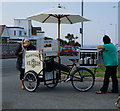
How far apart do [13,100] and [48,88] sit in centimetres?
184

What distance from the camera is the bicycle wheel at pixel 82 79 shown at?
23.3ft

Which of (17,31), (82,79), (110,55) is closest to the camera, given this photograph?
(110,55)

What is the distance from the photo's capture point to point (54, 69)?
7.33 meters

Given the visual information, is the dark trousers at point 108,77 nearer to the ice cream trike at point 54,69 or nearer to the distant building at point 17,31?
the ice cream trike at point 54,69

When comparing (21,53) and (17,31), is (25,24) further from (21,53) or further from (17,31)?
(21,53)

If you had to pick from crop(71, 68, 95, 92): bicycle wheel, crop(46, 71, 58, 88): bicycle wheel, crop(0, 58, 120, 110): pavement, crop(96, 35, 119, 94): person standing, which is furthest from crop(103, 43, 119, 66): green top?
crop(46, 71, 58, 88): bicycle wheel

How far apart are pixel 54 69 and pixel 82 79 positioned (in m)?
0.92

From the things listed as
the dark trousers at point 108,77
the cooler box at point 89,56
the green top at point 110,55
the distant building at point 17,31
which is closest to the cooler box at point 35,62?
the cooler box at point 89,56

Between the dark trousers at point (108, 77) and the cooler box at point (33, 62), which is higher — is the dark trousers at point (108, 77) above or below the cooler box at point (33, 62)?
below

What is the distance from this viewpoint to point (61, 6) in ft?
26.8

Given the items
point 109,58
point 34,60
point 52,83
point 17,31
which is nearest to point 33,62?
point 34,60

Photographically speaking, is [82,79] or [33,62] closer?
[82,79]

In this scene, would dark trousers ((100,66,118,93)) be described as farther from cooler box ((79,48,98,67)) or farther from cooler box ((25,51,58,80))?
A: cooler box ((25,51,58,80))

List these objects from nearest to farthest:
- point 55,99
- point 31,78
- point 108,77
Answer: point 55,99, point 108,77, point 31,78
